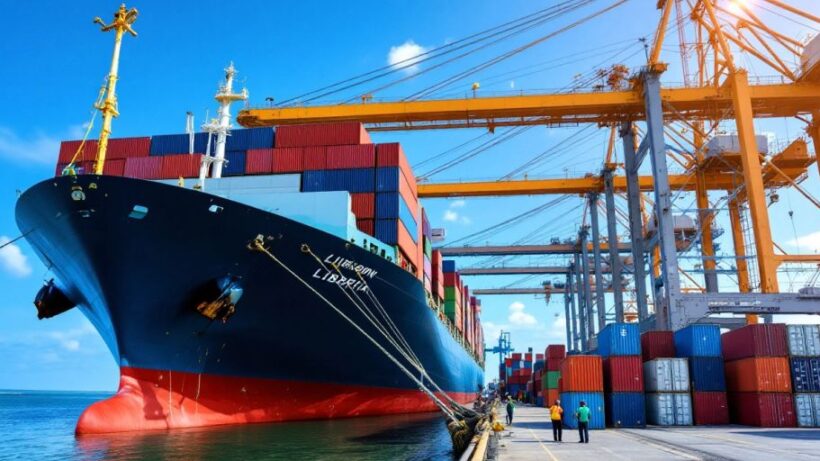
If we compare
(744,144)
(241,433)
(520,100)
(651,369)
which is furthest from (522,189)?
(241,433)

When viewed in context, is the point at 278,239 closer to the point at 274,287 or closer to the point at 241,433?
the point at 274,287

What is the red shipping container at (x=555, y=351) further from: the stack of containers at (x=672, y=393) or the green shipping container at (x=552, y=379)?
the stack of containers at (x=672, y=393)

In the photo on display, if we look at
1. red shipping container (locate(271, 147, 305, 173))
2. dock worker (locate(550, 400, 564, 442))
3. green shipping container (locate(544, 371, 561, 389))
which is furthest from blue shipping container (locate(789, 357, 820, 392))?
red shipping container (locate(271, 147, 305, 173))

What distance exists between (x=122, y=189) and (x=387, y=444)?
846 centimetres

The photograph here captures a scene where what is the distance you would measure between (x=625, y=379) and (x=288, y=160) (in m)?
12.9

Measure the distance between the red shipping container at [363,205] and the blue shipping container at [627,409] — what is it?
31.2ft

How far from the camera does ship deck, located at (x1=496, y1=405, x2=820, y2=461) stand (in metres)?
10.4

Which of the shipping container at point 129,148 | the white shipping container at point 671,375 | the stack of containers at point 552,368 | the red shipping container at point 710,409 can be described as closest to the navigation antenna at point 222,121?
the shipping container at point 129,148

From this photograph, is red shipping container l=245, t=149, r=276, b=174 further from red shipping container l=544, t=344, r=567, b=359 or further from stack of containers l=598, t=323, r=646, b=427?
red shipping container l=544, t=344, r=567, b=359

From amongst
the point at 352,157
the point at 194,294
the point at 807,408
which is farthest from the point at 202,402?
the point at 807,408

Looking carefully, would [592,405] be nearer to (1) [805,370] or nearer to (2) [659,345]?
(2) [659,345]

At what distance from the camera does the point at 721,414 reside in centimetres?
1784

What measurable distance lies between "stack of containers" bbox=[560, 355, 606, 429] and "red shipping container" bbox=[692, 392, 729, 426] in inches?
126

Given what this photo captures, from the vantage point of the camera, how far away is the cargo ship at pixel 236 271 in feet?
43.1
